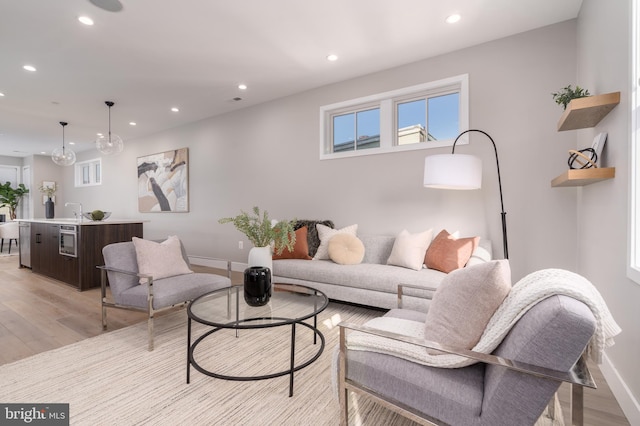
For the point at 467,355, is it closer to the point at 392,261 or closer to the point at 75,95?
the point at 392,261

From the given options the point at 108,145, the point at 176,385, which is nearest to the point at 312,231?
the point at 176,385

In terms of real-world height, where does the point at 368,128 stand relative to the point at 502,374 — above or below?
above

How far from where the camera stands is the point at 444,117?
11.3 feet

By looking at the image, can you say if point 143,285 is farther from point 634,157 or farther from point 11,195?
point 11,195

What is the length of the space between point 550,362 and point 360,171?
3141 mm

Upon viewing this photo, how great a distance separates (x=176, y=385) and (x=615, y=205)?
2889 mm

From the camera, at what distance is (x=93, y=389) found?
1746 millimetres

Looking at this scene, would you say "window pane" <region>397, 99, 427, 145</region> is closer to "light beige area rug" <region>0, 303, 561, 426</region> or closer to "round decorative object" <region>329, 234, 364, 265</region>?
"round decorative object" <region>329, 234, 364, 265</region>

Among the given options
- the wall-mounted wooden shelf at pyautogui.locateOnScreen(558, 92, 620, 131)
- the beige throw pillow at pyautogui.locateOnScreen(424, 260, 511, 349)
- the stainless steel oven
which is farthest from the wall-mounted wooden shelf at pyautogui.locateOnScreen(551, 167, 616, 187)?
the stainless steel oven

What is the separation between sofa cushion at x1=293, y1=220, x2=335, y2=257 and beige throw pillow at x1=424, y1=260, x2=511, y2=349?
2.54 metres

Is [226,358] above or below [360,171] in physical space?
below

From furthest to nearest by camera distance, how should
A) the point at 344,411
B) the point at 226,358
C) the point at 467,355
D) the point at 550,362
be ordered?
1. the point at 226,358
2. the point at 344,411
3. the point at 467,355
4. the point at 550,362

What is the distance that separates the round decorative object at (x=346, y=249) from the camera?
325 cm

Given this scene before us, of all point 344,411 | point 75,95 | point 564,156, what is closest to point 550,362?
point 344,411
